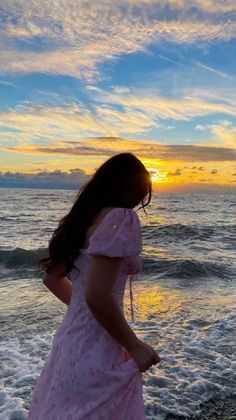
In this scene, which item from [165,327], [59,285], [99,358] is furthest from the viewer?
[165,327]

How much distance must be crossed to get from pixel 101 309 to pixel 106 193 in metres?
0.53

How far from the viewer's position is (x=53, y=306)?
8938 mm

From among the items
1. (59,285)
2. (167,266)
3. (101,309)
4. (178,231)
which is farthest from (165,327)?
(178,231)

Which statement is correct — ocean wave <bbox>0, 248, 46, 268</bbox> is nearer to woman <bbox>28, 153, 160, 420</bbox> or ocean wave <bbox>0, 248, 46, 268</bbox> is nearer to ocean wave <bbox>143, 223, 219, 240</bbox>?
ocean wave <bbox>143, 223, 219, 240</bbox>

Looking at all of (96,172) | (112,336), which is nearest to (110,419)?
(112,336)

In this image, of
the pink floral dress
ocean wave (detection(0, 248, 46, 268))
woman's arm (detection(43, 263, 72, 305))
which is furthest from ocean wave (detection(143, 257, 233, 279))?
the pink floral dress

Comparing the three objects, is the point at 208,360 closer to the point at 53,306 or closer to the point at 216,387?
the point at 216,387

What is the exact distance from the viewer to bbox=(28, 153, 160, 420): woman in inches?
78.4

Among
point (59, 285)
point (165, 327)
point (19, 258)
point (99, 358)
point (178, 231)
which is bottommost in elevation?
point (178, 231)

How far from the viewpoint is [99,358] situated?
2.10m

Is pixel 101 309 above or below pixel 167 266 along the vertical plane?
above

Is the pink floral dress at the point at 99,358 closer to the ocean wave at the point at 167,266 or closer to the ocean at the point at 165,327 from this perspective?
the ocean at the point at 165,327

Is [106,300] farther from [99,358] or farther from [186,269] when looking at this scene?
[186,269]

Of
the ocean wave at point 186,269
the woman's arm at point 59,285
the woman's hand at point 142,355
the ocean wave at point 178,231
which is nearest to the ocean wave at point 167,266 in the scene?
the ocean wave at point 186,269
